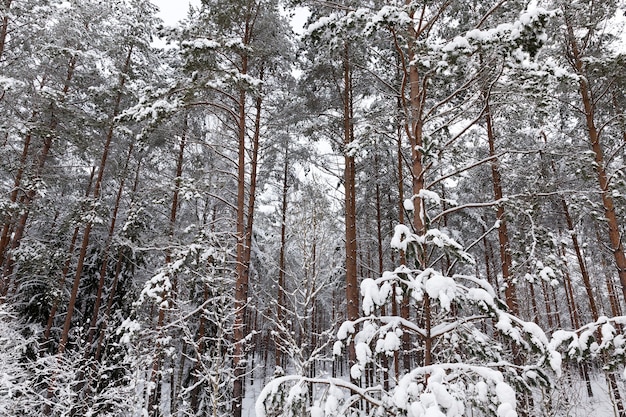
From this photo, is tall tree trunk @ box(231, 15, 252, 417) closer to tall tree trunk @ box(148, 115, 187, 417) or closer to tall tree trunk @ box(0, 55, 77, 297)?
tall tree trunk @ box(148, 115, 187, 417)

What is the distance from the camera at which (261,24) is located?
10.3 meters

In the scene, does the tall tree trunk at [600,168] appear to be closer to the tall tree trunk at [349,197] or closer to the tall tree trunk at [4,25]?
the tall tree trunk at [349,197]

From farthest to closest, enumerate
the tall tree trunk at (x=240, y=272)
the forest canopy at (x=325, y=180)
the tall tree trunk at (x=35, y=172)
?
the tall tree trunk at (x=35, y=172) < the tall tree trunk at (x=240, y=272) < the forest canopy at (x=325, y=180)

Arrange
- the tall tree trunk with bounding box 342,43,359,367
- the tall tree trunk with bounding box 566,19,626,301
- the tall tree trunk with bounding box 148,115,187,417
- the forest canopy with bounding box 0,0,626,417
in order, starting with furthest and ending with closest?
1. the tall tree trunk with bounding box 342,43,359,367
2. the tall tree trunk with bounding box 148,115,187,417
3. the tall tree trunk with bounding box 566,19,626,301
4. the forest canopy with bounding box 0,0,626,417

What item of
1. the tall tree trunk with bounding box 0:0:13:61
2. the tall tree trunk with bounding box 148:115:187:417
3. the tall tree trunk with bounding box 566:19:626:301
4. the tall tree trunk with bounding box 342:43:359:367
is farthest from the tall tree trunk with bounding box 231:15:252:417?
the tall tree trunk with bounding box 566:19:626:301

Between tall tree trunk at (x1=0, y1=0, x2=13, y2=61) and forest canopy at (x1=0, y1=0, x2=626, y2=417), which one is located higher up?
tall tree trunk at (x1=0, y1=0, x2=13, y2=61)

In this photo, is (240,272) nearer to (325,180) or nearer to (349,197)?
(349,197)

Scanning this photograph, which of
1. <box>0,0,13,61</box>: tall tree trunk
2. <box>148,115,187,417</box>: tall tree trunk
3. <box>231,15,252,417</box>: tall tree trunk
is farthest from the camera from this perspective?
<box>0,0,13,61</box>: tall tree trunk

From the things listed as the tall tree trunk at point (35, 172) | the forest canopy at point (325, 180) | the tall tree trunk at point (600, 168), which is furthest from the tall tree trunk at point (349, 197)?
the tall tree trunk at point (35, 172)

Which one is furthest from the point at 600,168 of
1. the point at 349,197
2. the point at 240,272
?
the point at 240,272

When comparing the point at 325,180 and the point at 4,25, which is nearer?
the point at 4,25

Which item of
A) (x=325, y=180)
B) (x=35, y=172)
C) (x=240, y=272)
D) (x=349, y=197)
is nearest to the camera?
(x=240, y=272)

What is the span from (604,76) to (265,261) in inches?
463

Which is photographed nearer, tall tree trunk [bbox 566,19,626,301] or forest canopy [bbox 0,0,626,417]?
forest canopy [bbox 0,0,626,417]
